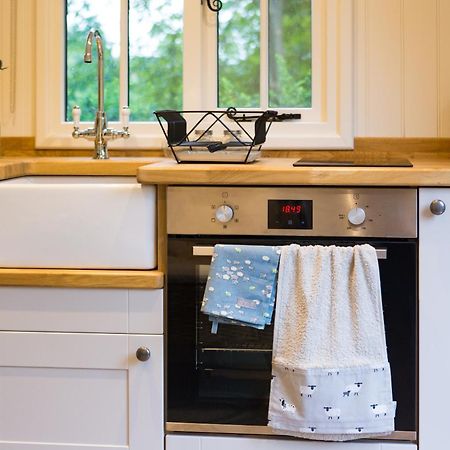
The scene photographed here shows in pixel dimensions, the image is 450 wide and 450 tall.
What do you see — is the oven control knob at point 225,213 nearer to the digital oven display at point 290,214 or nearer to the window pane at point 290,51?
the digital oven display at point 290,214

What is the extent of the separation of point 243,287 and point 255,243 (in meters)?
0.12

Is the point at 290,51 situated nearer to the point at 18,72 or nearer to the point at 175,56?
the point at 175,56

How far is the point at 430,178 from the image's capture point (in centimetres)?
184

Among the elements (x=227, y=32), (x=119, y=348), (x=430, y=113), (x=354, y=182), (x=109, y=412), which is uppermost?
(x=227, y=32)

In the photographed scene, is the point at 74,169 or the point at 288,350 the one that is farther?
the point at 74,169

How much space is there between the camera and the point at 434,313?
187cm

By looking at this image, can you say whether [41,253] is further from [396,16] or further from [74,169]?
[396,16]

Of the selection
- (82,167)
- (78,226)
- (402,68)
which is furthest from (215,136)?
(78,226)

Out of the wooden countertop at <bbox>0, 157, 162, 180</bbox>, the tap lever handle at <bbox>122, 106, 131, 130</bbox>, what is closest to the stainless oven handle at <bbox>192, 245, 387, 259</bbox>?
the wooden countertop at <bbox>0, 157, 162, 180</bbox>

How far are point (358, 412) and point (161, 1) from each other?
153 cm

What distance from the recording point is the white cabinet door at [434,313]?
186 centimetres

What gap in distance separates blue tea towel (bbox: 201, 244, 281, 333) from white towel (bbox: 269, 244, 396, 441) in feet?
0.11

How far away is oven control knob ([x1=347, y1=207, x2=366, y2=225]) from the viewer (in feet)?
6.13

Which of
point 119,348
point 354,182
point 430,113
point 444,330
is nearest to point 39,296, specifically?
point 119,348
